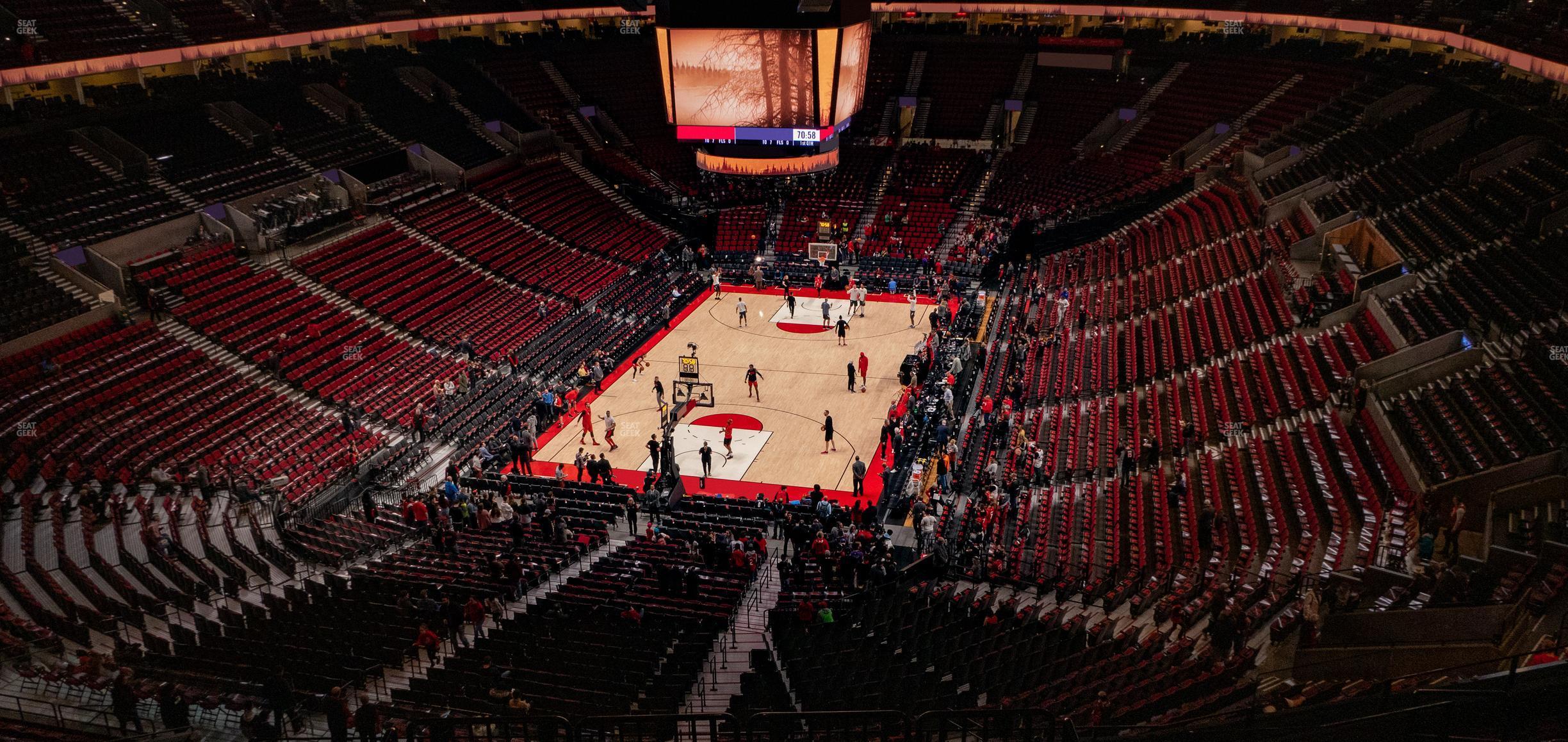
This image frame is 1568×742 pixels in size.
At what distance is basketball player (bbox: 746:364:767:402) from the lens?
2578 cm

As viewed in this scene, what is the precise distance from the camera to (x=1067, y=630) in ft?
44.9

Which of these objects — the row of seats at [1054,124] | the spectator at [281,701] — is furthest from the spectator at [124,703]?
the row of seats at [1054,124]

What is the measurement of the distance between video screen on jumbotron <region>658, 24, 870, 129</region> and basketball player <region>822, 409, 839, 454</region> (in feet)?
25.0

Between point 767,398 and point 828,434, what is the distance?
359cm

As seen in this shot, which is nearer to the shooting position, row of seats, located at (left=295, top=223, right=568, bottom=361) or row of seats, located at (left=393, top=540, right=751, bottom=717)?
row of seats, located at (left=393, top=540, right=751, bottom=717)

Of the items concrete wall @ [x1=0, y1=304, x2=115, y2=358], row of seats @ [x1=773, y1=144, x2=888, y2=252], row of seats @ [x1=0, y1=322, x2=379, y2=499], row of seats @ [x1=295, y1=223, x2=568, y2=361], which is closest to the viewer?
row of seats @ [x1=0, y1=322, x2=379, y2=499]

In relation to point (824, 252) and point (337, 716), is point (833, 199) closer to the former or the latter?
point (824, 252)

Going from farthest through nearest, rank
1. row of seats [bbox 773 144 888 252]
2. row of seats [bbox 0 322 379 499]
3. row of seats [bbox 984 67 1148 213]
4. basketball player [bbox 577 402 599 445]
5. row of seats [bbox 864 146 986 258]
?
row of seats [bbox 984 67 1148 213] → row of seats [bbox 773 144 888 252] → row of seats [bbox 864 146 986 258] → basketball player [bbox 577 402 599 445] → row of seats [bbox 0 322 379 499]

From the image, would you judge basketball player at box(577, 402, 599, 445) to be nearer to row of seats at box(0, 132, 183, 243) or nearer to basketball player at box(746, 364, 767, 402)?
basketball player at box(746, 364, 767, 402)

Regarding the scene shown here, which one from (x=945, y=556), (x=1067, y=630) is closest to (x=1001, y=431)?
(x=945, y=556)

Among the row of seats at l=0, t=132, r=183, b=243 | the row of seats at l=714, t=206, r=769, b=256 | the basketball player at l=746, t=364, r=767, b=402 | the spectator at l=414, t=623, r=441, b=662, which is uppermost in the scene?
the row of seats at l=714, t=206, r=769, b=256

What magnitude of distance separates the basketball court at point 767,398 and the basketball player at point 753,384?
135 mm

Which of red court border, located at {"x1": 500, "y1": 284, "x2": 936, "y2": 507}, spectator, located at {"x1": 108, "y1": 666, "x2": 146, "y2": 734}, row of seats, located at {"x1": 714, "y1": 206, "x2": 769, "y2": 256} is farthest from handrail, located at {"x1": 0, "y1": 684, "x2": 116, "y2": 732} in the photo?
row of seats, located at {"x1": 714, "y1": 206, "x2": 769, "y2": 256}

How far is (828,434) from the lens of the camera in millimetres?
22812
